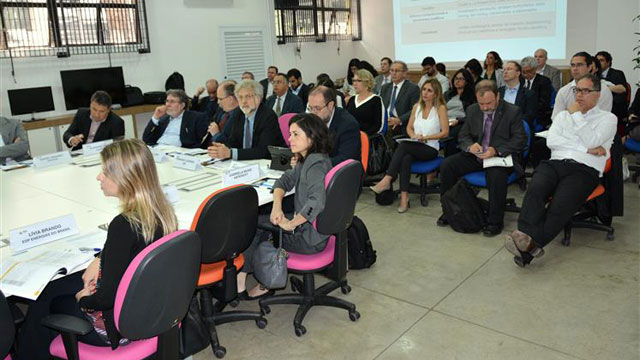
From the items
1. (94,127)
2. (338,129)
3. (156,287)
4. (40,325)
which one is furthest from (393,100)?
(156,287)

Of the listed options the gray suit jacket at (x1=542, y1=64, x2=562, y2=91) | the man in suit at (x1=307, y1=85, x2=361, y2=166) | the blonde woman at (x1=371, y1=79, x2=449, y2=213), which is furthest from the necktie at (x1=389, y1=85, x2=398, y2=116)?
the man in suit at (x1=307, y1=85, x2=361, y2=166)

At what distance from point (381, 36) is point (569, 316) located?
9016mm

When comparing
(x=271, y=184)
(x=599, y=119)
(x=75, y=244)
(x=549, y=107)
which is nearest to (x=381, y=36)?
(x=549, y=107)

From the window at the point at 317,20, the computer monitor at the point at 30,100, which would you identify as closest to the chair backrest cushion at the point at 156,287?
the computer monitor at the point at 30,100

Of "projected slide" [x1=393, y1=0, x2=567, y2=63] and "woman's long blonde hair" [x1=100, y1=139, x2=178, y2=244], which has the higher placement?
"projected slide" [x1=393, y1=0, x2=567, y2=63]

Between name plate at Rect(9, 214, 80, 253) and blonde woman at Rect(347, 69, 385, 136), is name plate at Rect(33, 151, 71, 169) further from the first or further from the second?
blonde woman at Rect(347, 69, 385, 136)

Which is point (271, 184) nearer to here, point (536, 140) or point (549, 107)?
point (536, 140)

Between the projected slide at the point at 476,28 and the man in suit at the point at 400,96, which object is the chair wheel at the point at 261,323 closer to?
the man in suit at the point at 400,96

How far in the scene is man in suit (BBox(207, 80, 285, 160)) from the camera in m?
3.99

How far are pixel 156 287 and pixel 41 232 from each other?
1.00 m

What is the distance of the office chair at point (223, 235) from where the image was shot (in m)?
2.32

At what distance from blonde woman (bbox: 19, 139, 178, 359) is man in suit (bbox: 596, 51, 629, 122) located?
5176mm

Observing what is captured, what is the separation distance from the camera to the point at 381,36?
11055mm

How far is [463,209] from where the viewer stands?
4223 millimetres
